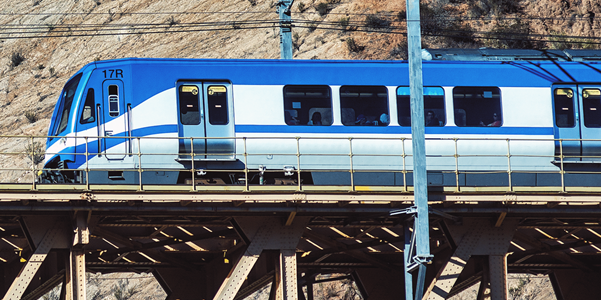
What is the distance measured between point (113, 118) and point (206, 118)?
230 cm

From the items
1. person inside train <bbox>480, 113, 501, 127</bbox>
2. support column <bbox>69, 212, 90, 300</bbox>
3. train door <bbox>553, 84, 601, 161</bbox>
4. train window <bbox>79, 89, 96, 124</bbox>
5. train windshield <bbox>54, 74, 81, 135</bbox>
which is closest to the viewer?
support column <bbox>69, 212, 90, 300</bbox>

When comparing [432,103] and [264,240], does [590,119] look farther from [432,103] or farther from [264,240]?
[264,240]

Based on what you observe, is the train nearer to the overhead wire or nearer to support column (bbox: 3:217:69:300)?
support column (bbox: 3:217:69:300)

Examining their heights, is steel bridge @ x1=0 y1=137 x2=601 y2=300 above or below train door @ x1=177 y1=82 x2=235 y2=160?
below

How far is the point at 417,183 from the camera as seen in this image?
54.9ft

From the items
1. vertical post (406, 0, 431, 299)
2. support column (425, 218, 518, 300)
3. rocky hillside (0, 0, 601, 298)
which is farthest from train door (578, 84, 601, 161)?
rocky hillside (0, 0, 601, 298)

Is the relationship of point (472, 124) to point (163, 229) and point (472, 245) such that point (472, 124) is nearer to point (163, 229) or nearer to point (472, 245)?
point (472, 245)

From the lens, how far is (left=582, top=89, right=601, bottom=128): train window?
2298 cm

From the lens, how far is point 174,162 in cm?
2081

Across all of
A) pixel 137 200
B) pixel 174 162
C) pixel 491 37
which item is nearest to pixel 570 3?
pixel 491 37

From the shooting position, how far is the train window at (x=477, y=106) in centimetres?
2223

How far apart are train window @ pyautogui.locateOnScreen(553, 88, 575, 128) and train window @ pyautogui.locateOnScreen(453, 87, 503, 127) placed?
1662mm

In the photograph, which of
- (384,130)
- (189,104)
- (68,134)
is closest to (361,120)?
(384,130)

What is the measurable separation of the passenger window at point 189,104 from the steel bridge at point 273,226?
257cm
